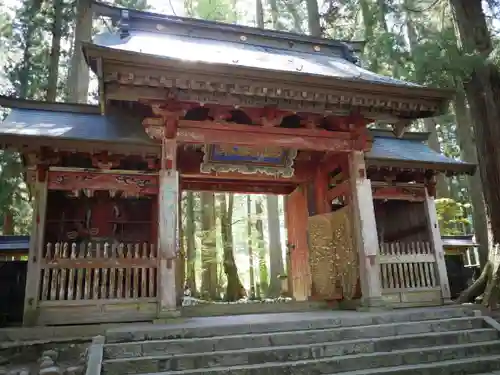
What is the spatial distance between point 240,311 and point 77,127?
437 centimetres

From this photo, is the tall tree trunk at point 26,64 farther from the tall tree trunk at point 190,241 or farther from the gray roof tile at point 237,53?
the tall tree trunk at point 190,241

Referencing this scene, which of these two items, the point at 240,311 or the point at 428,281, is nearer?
the point at 240,311

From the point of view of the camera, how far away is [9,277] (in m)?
7.38

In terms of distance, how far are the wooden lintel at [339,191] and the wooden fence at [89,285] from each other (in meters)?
3.73

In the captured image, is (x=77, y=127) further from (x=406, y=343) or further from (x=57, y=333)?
(x=406, y=343)

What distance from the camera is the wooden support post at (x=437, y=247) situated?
7859 mm

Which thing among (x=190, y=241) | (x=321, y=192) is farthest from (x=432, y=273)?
(x=190, y=241)

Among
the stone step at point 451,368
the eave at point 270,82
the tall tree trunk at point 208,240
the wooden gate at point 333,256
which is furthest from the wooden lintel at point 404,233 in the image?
the tall tree trunk at point 208,240

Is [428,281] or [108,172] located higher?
[108,172]

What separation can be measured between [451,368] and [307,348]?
169 centimetres

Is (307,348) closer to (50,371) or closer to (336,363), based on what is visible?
(336,363)

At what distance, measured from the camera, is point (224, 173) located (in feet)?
28.4

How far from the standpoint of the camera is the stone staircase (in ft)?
14.3

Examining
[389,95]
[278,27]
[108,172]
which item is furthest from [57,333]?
[278,27]
